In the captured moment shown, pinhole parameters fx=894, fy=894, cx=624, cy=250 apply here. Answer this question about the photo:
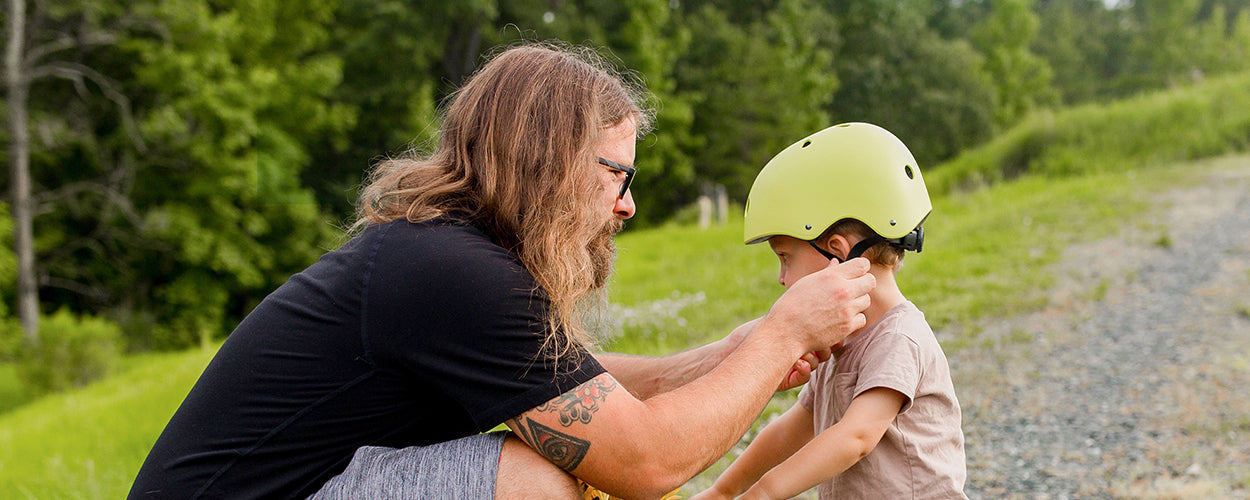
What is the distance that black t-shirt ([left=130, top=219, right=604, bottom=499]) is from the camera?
203 cm

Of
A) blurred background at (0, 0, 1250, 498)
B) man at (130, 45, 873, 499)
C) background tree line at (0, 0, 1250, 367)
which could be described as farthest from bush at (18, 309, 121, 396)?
man at (130, 45, 873, 499)

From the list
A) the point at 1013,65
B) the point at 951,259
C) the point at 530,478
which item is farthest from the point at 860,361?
the point at 1013,65

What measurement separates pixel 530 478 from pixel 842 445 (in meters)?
0.75

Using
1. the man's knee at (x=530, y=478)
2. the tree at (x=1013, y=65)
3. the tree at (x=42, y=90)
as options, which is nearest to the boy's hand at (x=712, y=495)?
the man's knee at (x=530, y=478)

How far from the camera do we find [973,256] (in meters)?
9.02

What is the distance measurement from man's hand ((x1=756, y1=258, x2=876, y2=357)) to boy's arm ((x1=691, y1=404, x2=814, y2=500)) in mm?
453

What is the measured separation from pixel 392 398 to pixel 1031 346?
5116mm

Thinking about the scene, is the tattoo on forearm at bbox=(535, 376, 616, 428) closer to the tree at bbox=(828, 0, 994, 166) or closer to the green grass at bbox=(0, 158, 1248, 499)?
the green grass at bbox=(0, 158, 1248, 499)

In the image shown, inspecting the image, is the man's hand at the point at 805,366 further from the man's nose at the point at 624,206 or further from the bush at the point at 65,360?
the bush at the point at 65,360

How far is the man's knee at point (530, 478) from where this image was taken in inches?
85.0

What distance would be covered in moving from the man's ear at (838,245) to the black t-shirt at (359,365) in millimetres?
750

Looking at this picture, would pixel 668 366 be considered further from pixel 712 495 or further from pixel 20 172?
pixel 20 172

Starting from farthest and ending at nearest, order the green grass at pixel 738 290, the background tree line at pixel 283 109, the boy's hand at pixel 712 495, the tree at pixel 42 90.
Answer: the background tree line at pixel 283 109 → the tree at pixel 42 90 → the green grass at pixel 738 290 → the boy's hand at pixel 712 495

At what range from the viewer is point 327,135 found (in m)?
26.5
